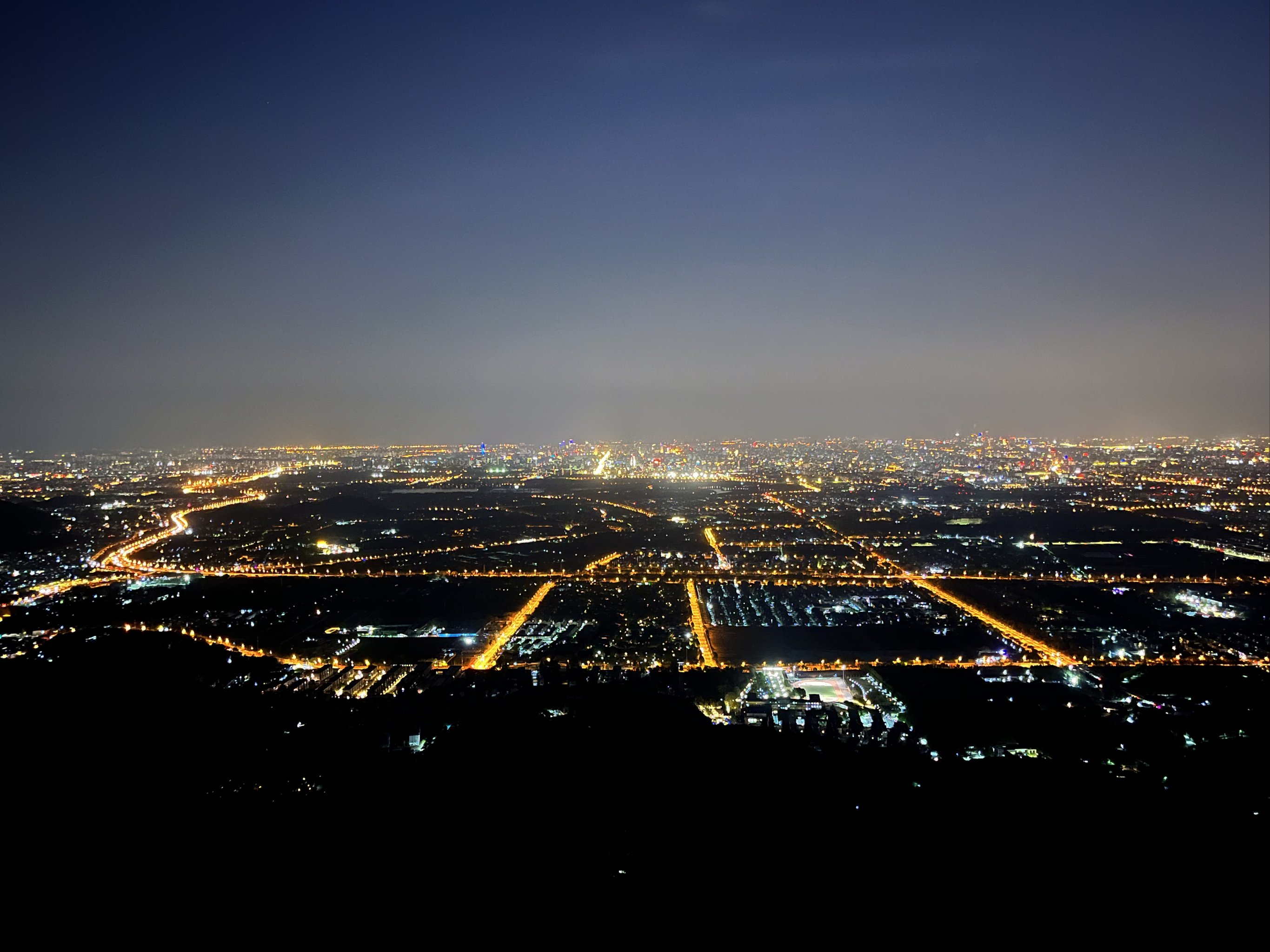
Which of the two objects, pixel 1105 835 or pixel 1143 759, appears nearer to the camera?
pixel 1105 835

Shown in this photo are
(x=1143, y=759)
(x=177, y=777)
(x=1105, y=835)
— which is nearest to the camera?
(x=1105, y=835)

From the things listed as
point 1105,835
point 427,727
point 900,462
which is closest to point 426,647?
point 427,727

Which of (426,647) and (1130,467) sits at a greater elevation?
(1130,467)

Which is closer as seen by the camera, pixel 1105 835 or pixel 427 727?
pixel 1105 835

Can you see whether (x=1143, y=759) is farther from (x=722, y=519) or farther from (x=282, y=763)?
(x=722, y=519)

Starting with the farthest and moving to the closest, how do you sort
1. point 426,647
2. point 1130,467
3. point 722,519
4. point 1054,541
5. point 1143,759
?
point 1130,467, point 722,519, point 1054,541, point 426,647, point 1143,759

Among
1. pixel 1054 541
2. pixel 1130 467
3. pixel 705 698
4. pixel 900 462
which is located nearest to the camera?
pixel 705 698

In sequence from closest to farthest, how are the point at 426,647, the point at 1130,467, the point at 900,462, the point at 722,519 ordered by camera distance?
the point at 426,647 < the point at 722,519 < the point at 1130,467 < the point at 900,462

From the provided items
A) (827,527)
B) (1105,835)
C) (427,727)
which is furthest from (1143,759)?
(827,527)

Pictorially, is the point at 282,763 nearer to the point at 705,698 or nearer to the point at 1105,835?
the point at 705,698
